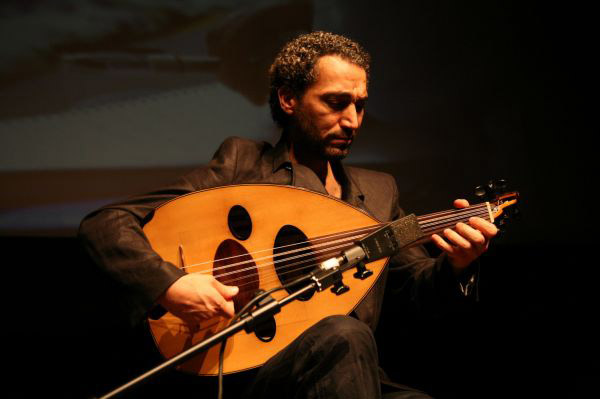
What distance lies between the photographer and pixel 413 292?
165cm

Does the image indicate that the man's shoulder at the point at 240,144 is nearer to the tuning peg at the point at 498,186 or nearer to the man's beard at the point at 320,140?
the man's beard at the point at 320,140

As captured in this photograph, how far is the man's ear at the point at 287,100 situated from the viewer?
71.4 inches

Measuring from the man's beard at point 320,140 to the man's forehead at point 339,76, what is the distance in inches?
5.4

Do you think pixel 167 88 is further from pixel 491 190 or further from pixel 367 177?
pixel 491 190

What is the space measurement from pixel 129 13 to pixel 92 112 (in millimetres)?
516

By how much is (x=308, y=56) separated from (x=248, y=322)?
113cm

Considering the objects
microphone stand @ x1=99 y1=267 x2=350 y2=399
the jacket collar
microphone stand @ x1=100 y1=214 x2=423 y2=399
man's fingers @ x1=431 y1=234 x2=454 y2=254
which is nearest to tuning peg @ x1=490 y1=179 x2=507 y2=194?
man's fingers @ x1=431 y1=234 x2=454 y2=254

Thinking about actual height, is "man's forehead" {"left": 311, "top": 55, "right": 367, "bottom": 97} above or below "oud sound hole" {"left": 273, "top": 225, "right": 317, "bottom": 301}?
above

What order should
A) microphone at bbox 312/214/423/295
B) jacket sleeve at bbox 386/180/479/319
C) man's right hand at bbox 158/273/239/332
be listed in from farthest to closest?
1. jacket sleeve at bbox 386/180/479/319
2. man's right hand at bbox 158/273/239/332
3. microphone at bbox 312/214/423/295

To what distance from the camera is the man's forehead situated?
167 centimetres

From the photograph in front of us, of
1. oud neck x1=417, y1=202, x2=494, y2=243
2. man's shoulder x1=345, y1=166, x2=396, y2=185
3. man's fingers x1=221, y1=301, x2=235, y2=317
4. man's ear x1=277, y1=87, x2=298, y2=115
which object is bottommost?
man's fingers x1=221, y1=301, x2=235, y2=317

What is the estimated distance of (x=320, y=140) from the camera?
67.2 inches

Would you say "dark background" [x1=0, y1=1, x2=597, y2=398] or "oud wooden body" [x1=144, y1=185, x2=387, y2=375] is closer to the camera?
"oud wooden body" [x1=144, y1=185, x2=387, y2=375]

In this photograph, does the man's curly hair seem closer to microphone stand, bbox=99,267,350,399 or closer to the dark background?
the dark background
